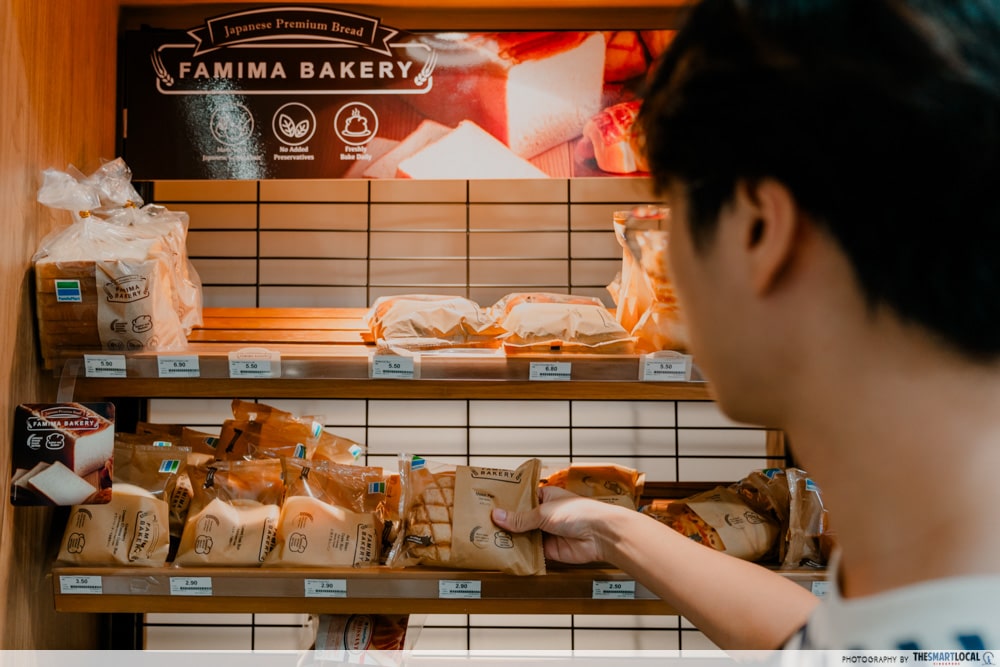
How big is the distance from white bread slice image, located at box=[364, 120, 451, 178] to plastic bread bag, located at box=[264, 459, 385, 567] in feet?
2.48

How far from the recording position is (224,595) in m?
1.68

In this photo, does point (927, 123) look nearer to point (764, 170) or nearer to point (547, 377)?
point (764, 170)

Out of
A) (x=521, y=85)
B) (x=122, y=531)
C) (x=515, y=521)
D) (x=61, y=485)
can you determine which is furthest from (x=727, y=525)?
(x=61, y=485)

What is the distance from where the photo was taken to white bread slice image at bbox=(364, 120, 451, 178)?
2.09 m

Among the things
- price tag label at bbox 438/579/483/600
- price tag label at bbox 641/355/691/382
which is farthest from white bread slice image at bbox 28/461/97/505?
price tag label at bbox 641/355/691/382

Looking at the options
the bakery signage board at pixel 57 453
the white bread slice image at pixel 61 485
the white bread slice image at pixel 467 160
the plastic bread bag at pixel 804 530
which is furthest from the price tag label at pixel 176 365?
the plastic bread bag at pixel 804 530

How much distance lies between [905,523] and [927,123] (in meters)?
0.25

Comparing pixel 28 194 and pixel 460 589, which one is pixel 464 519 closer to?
pixel 460 589

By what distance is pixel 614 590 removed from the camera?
5.50 ft

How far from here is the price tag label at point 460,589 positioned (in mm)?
1669

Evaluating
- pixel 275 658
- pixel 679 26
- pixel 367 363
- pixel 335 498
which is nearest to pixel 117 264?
pixel 367 363

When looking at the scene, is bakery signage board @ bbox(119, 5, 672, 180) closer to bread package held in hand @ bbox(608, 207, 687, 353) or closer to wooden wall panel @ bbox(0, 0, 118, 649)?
wooden wall panel @ bbox(0, 0, 118, 649)

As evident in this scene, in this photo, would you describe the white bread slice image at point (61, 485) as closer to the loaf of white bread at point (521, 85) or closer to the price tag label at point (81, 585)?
the price tag label at point (81, 585)

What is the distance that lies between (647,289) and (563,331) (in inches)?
A: 8.2
